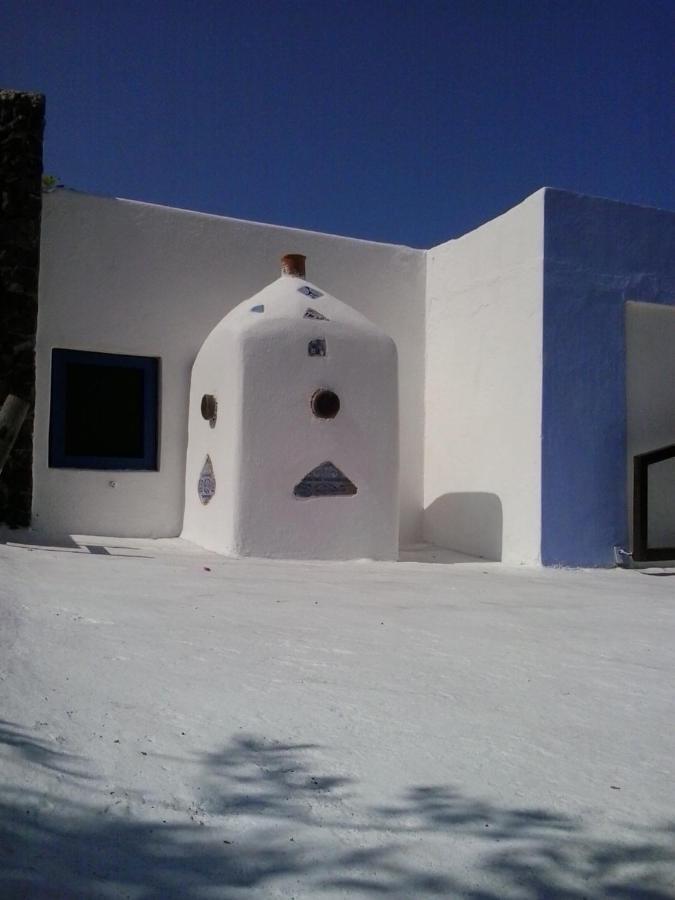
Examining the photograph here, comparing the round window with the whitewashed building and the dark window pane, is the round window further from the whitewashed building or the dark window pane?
the dark window pane

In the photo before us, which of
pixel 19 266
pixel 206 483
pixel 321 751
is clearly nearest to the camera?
pixel 321 751

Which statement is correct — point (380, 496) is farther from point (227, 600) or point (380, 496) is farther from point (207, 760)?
point (207, 760)

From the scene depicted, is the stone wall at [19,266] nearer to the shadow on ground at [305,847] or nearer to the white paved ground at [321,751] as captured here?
the white paved ground at [321,751]

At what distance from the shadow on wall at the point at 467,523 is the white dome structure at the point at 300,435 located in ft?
4.22

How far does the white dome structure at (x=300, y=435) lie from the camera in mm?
6980

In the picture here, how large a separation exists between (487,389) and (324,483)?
2.29 meters

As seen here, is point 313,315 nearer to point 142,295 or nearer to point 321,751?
point 142,295

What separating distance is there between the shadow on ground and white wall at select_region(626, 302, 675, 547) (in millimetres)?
6518

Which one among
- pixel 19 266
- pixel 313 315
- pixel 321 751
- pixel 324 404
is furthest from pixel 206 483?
pixel 321 751

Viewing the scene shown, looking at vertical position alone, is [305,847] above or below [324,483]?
below

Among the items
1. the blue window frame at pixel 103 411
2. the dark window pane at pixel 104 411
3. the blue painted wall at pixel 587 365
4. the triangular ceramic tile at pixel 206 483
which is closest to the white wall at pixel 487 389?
the blue painted wall at pixel 587 365

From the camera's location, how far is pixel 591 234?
8.06 m

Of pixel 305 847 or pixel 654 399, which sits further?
pixel 654 399

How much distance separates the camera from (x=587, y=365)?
7.96 meters
